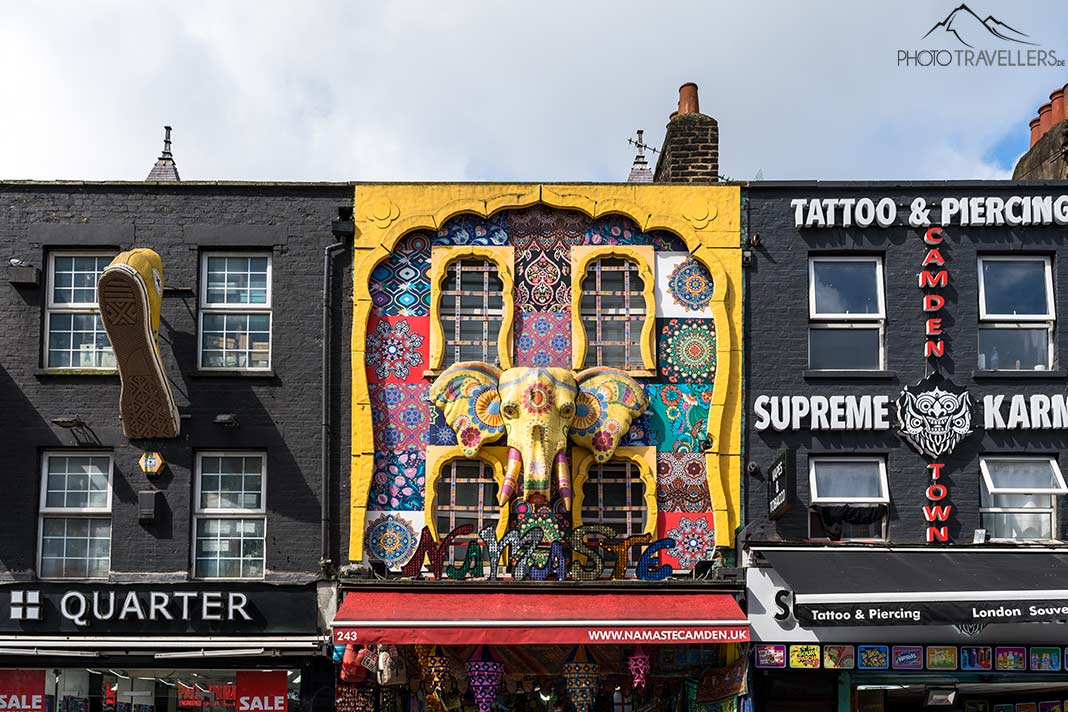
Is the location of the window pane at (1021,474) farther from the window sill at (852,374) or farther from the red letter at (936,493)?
the window sill at (852,374)

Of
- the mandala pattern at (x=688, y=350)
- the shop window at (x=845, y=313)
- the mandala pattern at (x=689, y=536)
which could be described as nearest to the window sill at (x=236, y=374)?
the mandala pattern at (x=688, y=350)

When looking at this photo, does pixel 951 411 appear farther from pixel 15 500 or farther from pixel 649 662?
pixel 15 500

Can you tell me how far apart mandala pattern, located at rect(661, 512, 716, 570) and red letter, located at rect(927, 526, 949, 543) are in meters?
2.97

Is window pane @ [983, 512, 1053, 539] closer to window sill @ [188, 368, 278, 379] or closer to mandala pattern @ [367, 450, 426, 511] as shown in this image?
mandala pattern @ [367, 450, 426, 511]

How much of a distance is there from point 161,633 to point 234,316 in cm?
448

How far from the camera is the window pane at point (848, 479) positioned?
60.0 ft

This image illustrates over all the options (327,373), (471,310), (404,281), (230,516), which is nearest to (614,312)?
(471,310)

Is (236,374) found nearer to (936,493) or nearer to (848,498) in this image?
(848,498)

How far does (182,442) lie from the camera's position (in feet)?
59.6

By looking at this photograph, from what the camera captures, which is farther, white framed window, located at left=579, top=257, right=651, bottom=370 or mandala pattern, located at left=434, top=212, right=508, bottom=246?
mandala pattern, located at left=434, top=212, right=508, bottom=246

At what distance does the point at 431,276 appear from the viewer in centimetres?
1856

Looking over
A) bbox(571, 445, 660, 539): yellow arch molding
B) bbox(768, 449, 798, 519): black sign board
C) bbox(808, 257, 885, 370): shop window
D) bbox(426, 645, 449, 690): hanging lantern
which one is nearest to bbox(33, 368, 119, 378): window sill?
bbox(426, 645, 449, 690): hanging lantern

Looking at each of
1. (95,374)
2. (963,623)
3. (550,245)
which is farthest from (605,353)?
(95,374)

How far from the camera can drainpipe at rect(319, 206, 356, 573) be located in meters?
17.9
